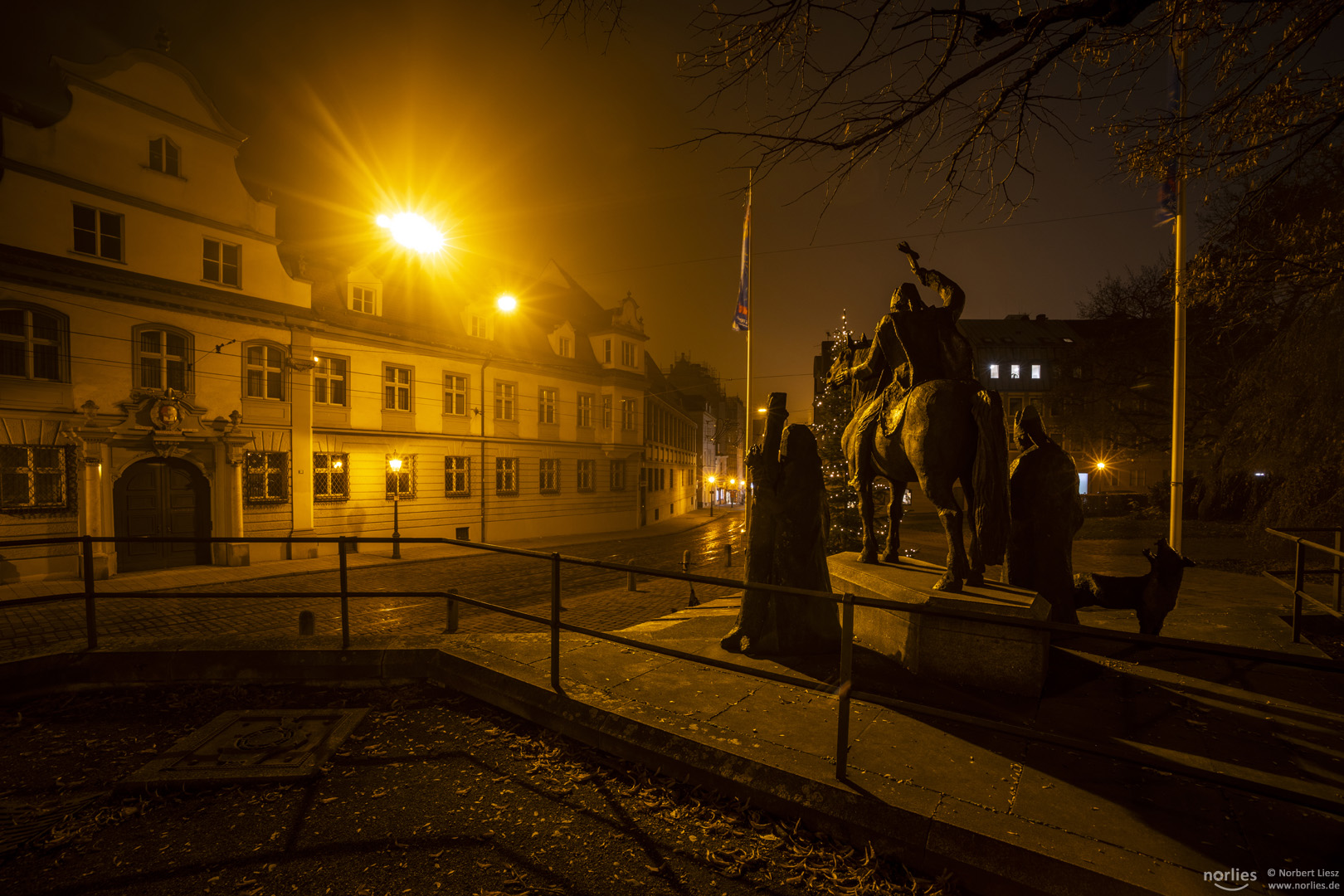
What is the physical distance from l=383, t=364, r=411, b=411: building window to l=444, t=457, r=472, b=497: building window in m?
2.62

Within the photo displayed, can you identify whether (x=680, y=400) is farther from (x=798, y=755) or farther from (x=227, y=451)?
(x=798, y=755)

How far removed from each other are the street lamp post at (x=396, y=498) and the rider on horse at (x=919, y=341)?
1721 centimetres

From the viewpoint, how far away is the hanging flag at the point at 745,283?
1780 centimetres

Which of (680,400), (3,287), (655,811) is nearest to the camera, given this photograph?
(655,811)

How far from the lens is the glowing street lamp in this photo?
20.7m

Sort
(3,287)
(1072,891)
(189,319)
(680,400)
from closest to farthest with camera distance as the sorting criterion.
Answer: (1072,891), (3,287), (189,319), (680,400)

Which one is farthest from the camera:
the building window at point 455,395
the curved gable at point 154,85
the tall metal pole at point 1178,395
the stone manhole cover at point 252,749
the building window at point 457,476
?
the building window at point 455,395

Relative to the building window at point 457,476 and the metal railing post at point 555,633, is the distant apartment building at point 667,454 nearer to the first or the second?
the building window at point 457,476

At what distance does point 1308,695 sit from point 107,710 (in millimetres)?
9085

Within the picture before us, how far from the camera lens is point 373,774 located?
3.58 metres

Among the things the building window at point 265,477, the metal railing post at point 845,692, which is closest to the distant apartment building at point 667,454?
the building window at point 265,477

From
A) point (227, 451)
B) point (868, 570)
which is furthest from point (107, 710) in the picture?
point (227, 451)

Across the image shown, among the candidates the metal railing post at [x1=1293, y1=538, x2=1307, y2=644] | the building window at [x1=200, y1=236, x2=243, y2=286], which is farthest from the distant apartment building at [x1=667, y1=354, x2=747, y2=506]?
the metal railing post at [x1=1293, y1=538, x2=1307, y2=644]

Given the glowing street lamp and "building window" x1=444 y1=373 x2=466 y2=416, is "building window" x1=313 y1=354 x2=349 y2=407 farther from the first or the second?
the glowing street lamp
